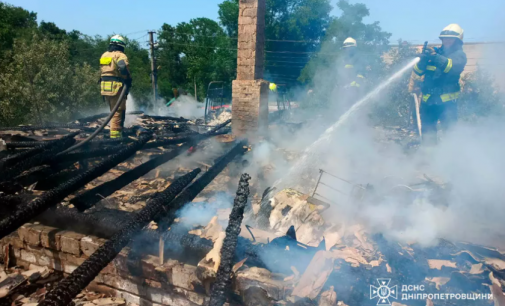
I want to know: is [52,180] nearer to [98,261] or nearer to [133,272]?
[133,272]

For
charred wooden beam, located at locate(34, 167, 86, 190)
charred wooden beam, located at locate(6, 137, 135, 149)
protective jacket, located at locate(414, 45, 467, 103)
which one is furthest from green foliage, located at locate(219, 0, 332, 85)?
charred wooden beam, located at locate(34, 167, 86, 190)

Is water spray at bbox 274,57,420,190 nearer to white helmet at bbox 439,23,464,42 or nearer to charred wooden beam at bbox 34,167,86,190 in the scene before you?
white helmet at bbox 439,23,464,42

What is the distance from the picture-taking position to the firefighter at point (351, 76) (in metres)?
9.59

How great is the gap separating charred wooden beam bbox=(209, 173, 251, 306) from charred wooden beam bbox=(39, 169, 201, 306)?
77cm

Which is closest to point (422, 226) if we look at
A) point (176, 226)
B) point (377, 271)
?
point (377, 271)

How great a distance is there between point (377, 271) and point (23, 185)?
457cm

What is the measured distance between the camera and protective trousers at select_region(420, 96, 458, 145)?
702 centimetres

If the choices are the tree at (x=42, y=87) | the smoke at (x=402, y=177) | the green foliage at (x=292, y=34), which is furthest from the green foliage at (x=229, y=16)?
the smoke at (x=402, y=177)

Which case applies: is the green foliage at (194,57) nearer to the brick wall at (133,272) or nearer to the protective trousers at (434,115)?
the protective trousers at (434,115)

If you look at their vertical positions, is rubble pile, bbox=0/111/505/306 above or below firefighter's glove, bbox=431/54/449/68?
below

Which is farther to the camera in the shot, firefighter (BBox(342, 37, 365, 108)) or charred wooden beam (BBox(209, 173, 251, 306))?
firefighter (BBox(342, 37, 365, 108))

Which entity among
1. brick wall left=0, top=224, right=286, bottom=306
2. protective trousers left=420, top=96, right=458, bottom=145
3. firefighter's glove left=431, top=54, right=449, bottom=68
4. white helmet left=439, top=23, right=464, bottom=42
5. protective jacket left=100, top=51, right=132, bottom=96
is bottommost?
brick wall left=0, top=224, right=286, bottom=306

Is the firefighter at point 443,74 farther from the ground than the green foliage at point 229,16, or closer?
closer

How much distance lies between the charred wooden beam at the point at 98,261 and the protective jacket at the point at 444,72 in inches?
255
